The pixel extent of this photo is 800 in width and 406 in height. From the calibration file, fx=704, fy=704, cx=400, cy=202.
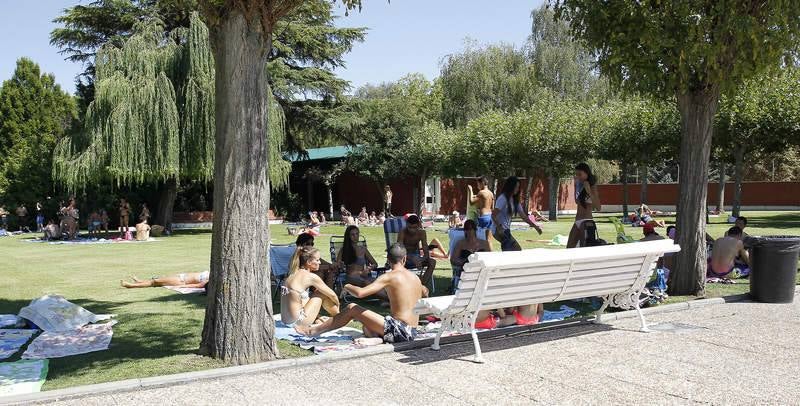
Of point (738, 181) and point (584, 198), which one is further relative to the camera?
point (738, 181)

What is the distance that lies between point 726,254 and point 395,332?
21.4 feet

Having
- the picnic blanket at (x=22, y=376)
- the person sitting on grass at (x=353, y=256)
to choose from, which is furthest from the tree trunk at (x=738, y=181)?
the picnic blanket at (x=22, y=376)

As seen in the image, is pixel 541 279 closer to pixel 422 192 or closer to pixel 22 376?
pixel 22 376

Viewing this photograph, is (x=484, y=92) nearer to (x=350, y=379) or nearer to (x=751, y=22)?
(x=751, y=22)

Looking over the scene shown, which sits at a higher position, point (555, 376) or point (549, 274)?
point (549, 274)

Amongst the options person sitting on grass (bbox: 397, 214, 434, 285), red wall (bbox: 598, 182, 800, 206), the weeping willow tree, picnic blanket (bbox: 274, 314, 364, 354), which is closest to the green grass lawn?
picnic blanket (bbox: 274, 314, 364, 354)

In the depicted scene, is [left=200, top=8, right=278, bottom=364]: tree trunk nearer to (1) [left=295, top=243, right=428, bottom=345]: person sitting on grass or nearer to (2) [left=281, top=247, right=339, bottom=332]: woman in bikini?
(1) [left=295, top=243, right=428, bottom=345]: person sitting on grass

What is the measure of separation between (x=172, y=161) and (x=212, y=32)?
60.3 ft

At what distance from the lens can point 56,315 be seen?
795 cm

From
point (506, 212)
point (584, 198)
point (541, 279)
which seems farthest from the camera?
point (506, 212)

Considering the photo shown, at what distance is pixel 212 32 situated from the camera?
628 cm

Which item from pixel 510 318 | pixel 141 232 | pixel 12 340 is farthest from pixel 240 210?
pixel 141 232

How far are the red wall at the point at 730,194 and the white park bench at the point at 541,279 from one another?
4516 centimetres

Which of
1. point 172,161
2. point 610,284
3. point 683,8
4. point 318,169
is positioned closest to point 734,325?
point 610,284
